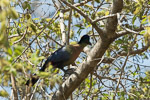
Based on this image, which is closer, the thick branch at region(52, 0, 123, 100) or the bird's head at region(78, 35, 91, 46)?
the thick branch at region(52, 0, 123, 100)

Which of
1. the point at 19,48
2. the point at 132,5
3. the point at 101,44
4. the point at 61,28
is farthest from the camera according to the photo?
the point at 61,28

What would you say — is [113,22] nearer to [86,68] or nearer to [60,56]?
[86,68]

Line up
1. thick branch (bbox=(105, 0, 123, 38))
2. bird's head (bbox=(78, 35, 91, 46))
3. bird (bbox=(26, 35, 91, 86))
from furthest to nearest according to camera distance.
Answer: bird's head (bbox=(78, 35, 91, 46)) < bird (bbox=(26, 35, 91, 86)) < thick branch (bbox=(105, 0, 123, 38))

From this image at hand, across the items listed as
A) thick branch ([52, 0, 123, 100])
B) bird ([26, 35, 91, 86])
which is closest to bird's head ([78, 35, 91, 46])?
bird ([26, 35, 91, 86])

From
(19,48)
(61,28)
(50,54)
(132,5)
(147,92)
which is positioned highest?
(19,48)

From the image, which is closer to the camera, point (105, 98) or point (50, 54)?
point (105, 98)

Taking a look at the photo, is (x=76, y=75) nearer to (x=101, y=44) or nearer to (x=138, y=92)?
(x=101, y=44)

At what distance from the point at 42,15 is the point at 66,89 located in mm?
1973

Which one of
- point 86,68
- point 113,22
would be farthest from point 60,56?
point 113,22

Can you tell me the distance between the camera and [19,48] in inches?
72.1

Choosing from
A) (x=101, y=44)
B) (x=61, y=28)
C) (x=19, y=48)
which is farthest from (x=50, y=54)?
(x=19, y=48)

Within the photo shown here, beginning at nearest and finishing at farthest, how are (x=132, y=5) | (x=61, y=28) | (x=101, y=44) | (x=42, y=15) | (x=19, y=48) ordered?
(x=19, y=48), (x=101, y=44), (x=132, y=5), (x=61, y=28), (x=42, y=15)

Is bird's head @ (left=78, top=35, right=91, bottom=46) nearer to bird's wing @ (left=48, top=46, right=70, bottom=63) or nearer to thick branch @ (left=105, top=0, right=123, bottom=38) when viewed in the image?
bird's wing @ (left=48, top=46, right=70, bottom=63)

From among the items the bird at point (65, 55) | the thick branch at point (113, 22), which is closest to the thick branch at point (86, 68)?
the thick branch at point (113, 22)
